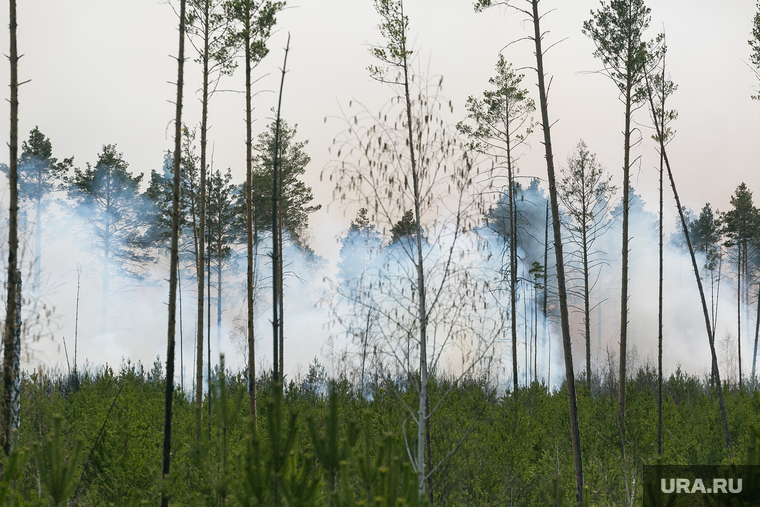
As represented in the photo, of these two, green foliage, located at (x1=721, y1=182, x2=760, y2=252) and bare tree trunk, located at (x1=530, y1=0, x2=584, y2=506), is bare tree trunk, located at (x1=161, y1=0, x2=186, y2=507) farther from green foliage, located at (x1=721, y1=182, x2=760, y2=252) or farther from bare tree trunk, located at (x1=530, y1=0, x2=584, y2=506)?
green foliage, located at (x1=721, y1=182, x2=760, y2=252)

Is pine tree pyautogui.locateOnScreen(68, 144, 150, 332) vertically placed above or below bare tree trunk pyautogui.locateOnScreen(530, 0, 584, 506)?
above

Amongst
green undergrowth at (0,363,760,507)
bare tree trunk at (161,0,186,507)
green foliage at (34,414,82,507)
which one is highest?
bare tree trunk at (161,0,186,507)

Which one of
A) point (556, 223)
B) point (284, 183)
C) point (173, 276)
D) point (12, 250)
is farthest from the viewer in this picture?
point (284, 183)

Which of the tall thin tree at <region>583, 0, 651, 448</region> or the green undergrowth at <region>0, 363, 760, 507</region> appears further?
the tall thin tree at <region>583, 0, 651, 448</region>

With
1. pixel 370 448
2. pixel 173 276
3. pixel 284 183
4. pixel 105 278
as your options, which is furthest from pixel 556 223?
pixel 105 278

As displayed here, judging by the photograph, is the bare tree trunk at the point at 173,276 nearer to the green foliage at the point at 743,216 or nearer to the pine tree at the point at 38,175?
the pine tree at the point at 38,175

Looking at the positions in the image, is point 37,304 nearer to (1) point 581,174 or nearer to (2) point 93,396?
(2) point 93,396

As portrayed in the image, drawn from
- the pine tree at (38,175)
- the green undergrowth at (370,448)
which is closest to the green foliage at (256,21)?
the green undergrowth at (370,448)

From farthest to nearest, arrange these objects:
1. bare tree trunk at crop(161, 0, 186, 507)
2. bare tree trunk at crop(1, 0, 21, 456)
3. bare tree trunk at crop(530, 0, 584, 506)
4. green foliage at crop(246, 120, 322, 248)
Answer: green foliage at crop(246, 120, 322, 248) < bare tree trunk at crop(530, 0, 584, 506) < bare tree trunk at crop(1, 0, 21, 456) < bare tree trunk at crop(161, 0, 186, 507)

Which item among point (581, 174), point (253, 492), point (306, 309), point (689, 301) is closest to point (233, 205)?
point (306, 309)

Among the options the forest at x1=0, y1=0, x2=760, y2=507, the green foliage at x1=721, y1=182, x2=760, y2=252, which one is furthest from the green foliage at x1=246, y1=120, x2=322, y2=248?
the green foliage at x1=721, y1=182, x2=760, y2=252

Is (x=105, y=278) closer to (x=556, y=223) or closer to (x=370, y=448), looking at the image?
(x=370, y=448)

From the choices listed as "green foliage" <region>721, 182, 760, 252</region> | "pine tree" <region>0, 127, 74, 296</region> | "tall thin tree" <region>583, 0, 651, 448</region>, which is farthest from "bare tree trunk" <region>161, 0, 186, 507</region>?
"green foliage" <region>721, 182, 760, 252</region>


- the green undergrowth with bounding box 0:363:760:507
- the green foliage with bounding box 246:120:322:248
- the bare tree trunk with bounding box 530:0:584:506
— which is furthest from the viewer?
the green foliage with bounding box 246:120:322:248
